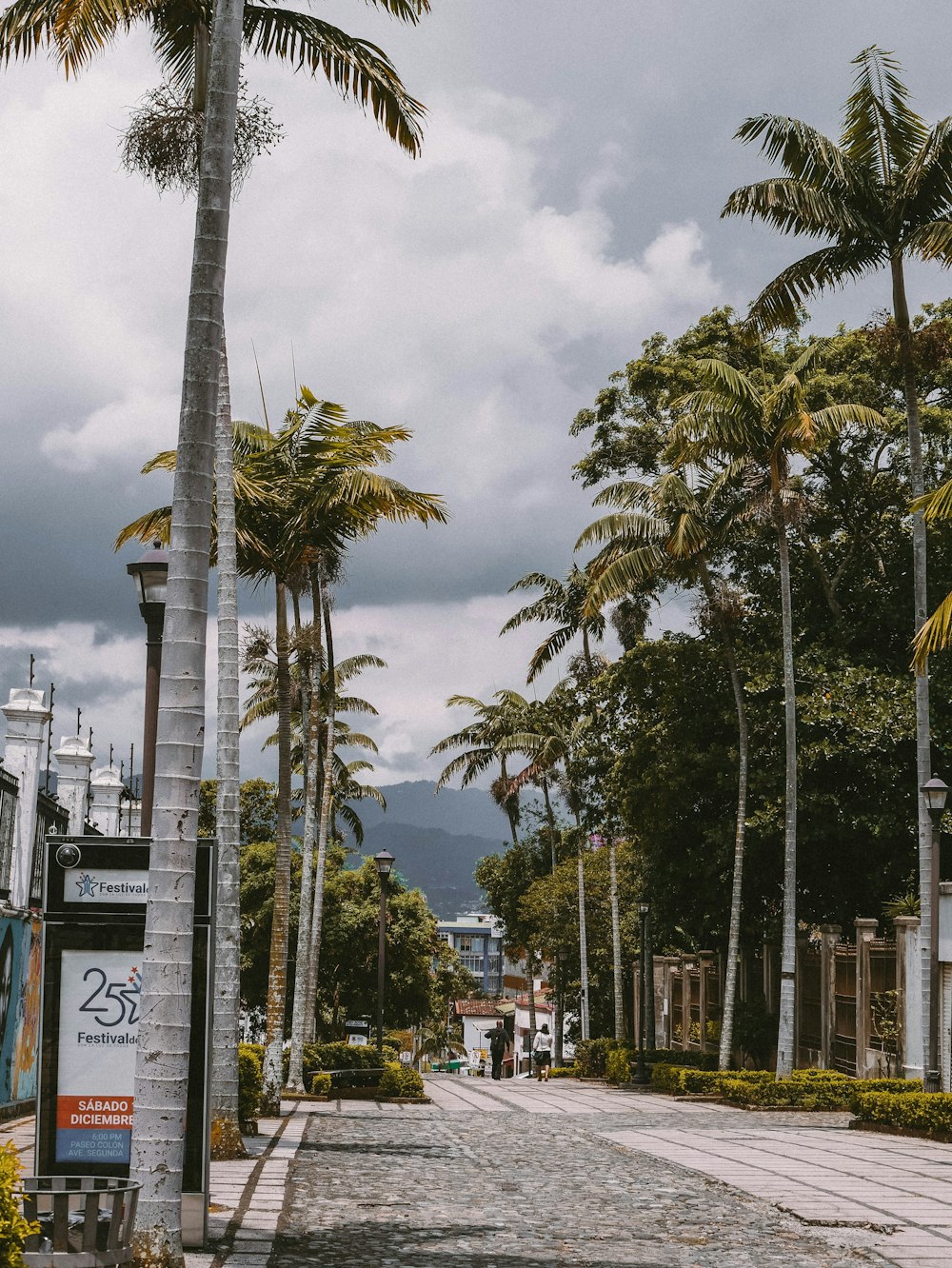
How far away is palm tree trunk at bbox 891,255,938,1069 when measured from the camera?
18.1m

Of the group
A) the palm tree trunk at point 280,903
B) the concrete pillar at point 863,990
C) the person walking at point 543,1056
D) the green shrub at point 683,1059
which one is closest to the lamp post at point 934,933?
the concrete pillar at point 863,990

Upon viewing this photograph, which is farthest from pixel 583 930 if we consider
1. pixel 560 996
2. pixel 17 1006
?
pixel 17 1006

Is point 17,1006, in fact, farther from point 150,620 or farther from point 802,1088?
point 802,1088

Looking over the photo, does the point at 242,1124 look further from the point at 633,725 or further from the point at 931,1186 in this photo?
the point at 633,725

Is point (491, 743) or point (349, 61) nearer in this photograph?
point (349, 61)

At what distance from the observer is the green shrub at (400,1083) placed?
926 inches

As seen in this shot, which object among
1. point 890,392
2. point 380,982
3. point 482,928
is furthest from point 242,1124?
point 482,928

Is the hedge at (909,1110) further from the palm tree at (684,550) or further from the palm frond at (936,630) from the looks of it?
the palm tree at (684,550)

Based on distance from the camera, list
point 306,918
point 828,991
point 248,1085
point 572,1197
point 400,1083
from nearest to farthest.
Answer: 1. point 572,1197
2. point 248,1085
3. point 400,1083
4. point 306,918
5. point 828,991

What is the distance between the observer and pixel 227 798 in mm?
12102

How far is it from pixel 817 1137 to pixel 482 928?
6845 inches

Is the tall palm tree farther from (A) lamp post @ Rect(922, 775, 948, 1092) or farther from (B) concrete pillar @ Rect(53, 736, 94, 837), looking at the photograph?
(B) concrete pillar @ Rect(53, 736, 94, 837)

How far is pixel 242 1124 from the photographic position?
46.4 ft

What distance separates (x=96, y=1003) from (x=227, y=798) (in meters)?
4.17
